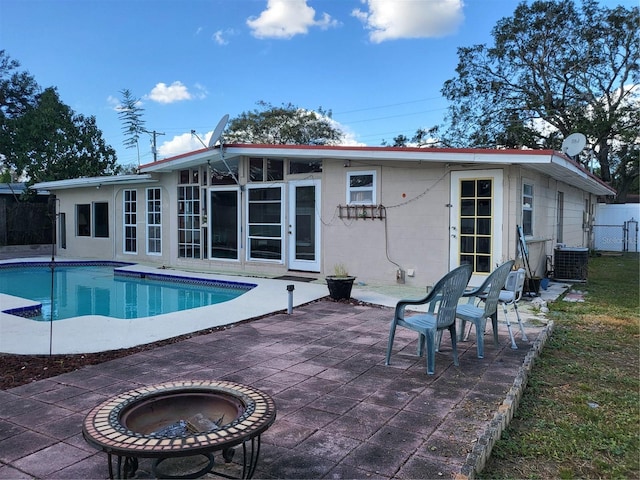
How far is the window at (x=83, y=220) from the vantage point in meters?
16.3

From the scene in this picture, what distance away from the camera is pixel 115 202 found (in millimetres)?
15141

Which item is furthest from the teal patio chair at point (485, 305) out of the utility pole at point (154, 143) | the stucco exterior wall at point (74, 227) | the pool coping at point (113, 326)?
the utility pole at point (154, 143)

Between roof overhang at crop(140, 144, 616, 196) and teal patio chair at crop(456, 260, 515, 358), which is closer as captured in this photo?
teal patio chair at crop(456, 260, 515, 358)

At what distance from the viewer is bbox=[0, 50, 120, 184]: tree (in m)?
21.2

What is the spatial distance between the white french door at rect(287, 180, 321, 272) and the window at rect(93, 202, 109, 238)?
7.91 m

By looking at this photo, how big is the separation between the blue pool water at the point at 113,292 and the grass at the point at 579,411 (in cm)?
615

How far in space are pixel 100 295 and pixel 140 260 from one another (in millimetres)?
4620

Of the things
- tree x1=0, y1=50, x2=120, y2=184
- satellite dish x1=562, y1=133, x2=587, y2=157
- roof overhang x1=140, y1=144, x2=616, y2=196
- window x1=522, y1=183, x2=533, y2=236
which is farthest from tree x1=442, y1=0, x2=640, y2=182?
tree x1=0, y1=50, x2=120, y2=184

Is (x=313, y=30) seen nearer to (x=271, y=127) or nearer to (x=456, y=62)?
(x=456, y=62)

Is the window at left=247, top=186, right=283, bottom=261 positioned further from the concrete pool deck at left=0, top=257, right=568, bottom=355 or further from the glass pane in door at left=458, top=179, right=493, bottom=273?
the glass pane in door at left=458, top=179, right=493, bottom=273

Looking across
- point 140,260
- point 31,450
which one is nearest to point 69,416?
point 31,450

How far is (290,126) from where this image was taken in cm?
2956

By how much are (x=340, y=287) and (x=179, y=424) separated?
5300 mm

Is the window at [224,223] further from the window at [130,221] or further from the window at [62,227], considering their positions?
the window at [62,227]
